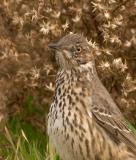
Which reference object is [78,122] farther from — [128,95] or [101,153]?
[128,95]

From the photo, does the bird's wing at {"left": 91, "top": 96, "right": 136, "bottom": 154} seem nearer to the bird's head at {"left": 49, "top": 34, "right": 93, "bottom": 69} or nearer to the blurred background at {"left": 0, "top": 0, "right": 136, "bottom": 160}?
the bird's head at {"left": 49, "top": 34, "right": 93, "bottom": 69}

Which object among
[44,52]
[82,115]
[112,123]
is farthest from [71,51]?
[44,52]

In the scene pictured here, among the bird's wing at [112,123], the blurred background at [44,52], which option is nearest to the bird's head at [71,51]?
the bird's wing at [112,123]

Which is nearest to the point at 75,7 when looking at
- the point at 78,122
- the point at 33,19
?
the point at 33,19

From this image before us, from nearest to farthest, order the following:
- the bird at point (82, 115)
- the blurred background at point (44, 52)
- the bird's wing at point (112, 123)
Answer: the bird at point (82, 115), the bird's wing at point (112, 123), the blurred background at point (44, 52)

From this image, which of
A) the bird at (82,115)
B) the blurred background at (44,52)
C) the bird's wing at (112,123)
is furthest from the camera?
the blurred background at (44,52)

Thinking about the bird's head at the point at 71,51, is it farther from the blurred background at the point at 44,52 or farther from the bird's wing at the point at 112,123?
the blurred background at the point at 44,52

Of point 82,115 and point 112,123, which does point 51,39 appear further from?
point 82,115

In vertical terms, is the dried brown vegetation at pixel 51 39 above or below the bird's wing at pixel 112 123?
above
